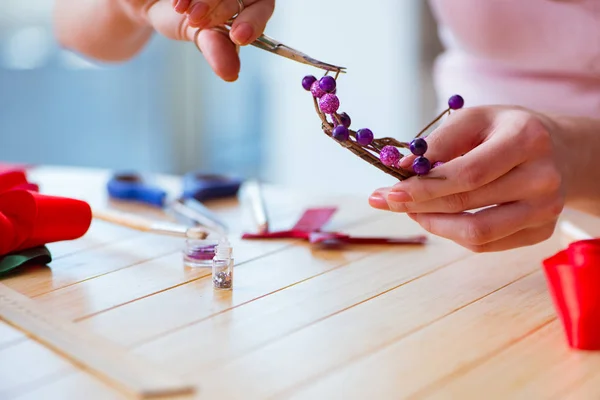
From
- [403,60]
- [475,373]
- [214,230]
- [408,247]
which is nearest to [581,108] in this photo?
[408,247]

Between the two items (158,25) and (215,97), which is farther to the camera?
(215,97)

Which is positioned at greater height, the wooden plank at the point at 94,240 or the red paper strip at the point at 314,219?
the red paper strip at the point at 314,219

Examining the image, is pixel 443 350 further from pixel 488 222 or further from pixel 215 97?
pixel 215 97

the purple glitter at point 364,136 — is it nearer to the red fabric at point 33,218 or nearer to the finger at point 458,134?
the finger at point 458,134

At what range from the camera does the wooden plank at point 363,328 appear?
2.00ft

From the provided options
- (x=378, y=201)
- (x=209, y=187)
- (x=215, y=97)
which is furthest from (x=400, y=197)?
(x=215, y=97)

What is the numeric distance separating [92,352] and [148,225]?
42 cm

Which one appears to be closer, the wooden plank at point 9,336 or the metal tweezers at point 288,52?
the wooden plank at point 9,336

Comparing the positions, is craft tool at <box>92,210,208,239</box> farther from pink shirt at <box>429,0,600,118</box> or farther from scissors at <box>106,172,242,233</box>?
pink shirt at <box>429,0,600,118</box>

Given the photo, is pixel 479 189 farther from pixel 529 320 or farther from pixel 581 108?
pixel 581 108

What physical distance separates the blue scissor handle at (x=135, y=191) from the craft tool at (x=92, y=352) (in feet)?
1.45

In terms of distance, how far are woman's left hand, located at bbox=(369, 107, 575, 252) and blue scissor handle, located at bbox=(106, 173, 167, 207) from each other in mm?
495

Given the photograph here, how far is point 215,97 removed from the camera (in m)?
3.34

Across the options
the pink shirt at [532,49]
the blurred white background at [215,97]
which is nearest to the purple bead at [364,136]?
the pink shirt at [532,49]
